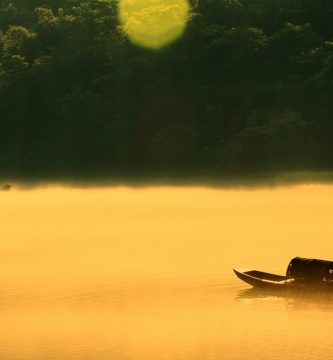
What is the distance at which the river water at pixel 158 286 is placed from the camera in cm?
2483

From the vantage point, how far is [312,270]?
101 feet

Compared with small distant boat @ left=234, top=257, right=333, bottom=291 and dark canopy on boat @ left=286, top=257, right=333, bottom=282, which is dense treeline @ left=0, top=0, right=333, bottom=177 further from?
dark canopy on boat @ left=286, top=257, right=333, bottom=282

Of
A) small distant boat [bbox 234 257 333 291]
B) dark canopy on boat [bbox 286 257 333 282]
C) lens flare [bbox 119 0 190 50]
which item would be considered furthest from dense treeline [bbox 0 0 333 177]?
dark canopy on boat [bbox 286 257 333 282]

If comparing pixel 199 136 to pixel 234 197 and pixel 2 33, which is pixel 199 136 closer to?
pixel 234 197

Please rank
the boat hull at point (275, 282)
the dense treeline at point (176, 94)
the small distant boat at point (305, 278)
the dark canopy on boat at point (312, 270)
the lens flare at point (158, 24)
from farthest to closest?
the lens flare at point (158, 24) → the dense treeline at point (176, 94) → the dark canopy on boat at point (312, 270) → the small distant boat at point (305, 278) → the boat hull at point (275, 282)

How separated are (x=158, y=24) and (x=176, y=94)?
9.34 m

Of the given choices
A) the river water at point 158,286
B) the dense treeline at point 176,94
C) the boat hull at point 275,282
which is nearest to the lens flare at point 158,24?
→ the dense treeline at point 176,94

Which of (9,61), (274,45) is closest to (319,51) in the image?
(274,45)

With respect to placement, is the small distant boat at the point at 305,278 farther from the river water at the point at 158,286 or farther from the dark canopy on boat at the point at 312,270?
the river water at the point at 158,286

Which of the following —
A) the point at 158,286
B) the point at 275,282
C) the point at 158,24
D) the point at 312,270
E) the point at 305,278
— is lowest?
the point at 158,286

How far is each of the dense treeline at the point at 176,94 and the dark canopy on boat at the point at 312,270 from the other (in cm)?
6558

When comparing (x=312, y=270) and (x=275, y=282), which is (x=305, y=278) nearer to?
(x=312, y=270)

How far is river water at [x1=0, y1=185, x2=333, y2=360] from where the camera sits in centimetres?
2483

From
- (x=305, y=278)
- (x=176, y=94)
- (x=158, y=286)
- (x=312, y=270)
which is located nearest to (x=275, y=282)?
(x=305, y=278)
